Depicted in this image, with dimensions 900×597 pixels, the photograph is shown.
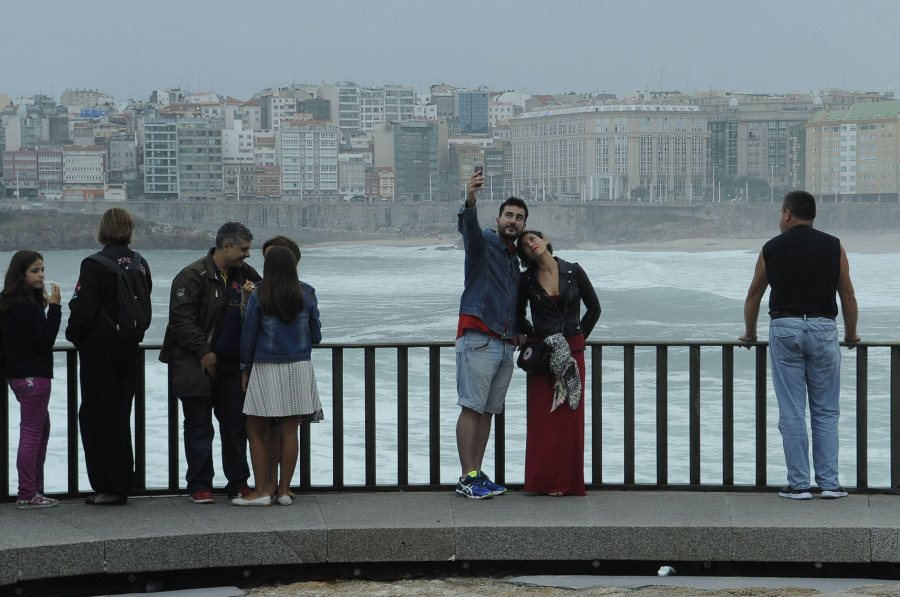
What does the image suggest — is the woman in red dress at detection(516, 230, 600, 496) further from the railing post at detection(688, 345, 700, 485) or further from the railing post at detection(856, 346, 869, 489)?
the railing post at detection(856, 346, 869, 489)

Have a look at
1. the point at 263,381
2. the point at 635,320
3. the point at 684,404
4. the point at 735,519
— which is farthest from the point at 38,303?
the point at 635,320

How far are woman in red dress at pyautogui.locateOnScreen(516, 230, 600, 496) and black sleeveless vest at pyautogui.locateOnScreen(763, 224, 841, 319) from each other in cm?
74

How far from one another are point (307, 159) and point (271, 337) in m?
150

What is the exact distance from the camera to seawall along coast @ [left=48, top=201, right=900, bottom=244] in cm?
11344

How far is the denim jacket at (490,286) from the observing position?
188 inches

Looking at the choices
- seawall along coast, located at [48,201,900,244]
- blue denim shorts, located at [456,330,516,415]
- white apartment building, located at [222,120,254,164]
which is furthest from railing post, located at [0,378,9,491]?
white apartment building, located at [222,120,254,164]

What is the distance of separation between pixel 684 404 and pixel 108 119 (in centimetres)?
15483

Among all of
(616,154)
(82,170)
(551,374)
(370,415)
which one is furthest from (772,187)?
(370,415)

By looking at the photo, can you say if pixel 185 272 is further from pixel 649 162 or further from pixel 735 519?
pixel 649 162

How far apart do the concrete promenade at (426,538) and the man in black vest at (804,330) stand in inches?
12.6

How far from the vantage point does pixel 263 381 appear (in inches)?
182

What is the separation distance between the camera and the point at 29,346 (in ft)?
15.2

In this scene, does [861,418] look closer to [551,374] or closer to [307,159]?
[551,374]

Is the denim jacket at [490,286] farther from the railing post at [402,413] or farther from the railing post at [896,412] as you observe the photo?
the railing post at [896,412]
